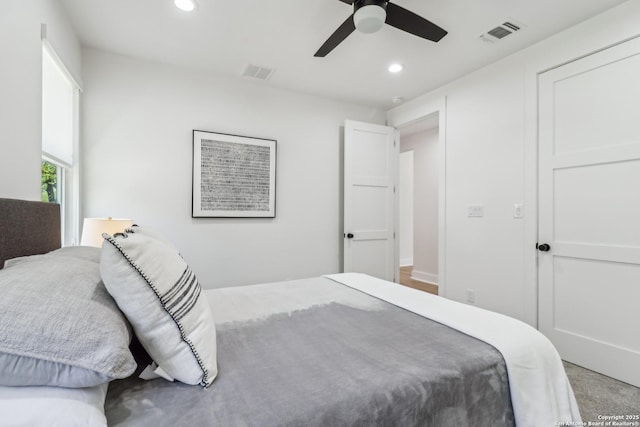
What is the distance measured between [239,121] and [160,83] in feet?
2.60

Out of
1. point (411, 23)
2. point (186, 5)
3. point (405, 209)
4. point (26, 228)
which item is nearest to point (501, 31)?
point (411, 23)

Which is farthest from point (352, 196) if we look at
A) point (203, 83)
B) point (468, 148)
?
point (203, 83)

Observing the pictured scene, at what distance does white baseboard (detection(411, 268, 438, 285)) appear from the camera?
522 cm

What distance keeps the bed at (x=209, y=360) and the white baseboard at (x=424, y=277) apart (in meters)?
4.04

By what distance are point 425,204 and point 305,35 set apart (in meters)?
3.86

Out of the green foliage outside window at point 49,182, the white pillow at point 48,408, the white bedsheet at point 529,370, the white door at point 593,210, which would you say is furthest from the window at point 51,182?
the white door at point 593,210

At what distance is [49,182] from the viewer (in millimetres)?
2227

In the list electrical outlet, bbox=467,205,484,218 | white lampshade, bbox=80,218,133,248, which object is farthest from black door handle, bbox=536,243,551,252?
white lampshade, bbox=80,218,133,248

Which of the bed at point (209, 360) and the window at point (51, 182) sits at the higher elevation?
the window at point (51, 182)

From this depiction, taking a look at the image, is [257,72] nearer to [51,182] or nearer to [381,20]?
[381,20]

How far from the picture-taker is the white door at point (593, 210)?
7.04 ft

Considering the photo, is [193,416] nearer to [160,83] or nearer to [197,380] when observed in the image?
[197,380]

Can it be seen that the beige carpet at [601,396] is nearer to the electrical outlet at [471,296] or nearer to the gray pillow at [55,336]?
the electrical outlet at [471,296]

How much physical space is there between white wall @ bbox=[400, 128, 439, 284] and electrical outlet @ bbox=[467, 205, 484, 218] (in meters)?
2.17
